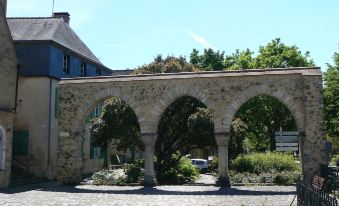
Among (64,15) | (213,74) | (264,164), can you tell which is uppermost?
(64,15)

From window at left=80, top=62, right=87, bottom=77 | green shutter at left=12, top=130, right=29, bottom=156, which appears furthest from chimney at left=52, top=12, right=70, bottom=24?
green shutter at left=12, top=130, right=29, bottom=156

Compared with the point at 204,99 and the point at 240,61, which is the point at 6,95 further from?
the point at 240,61

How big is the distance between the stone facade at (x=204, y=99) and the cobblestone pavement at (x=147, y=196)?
1373 millimetres

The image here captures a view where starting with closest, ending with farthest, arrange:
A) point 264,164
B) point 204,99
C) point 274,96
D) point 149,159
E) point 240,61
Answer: point 274,96
point 204,99
point 149,159
point 264,164
point 240,61

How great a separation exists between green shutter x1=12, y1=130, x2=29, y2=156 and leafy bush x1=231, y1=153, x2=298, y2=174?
1044cm

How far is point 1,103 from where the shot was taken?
55.7 feet

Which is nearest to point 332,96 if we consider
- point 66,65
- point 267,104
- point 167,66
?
point 267,104

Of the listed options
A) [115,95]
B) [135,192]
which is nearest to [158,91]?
[115,95]

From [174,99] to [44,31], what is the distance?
9427 millimetres

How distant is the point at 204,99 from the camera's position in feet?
55.3

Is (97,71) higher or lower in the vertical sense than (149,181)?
higher

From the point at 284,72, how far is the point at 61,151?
1005 cm

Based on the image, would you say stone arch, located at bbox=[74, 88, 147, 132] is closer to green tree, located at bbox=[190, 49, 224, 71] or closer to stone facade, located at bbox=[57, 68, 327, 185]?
stone facade, located at bbox=[57, 68, 327, 185]

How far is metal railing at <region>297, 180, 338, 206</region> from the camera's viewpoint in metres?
7.29
